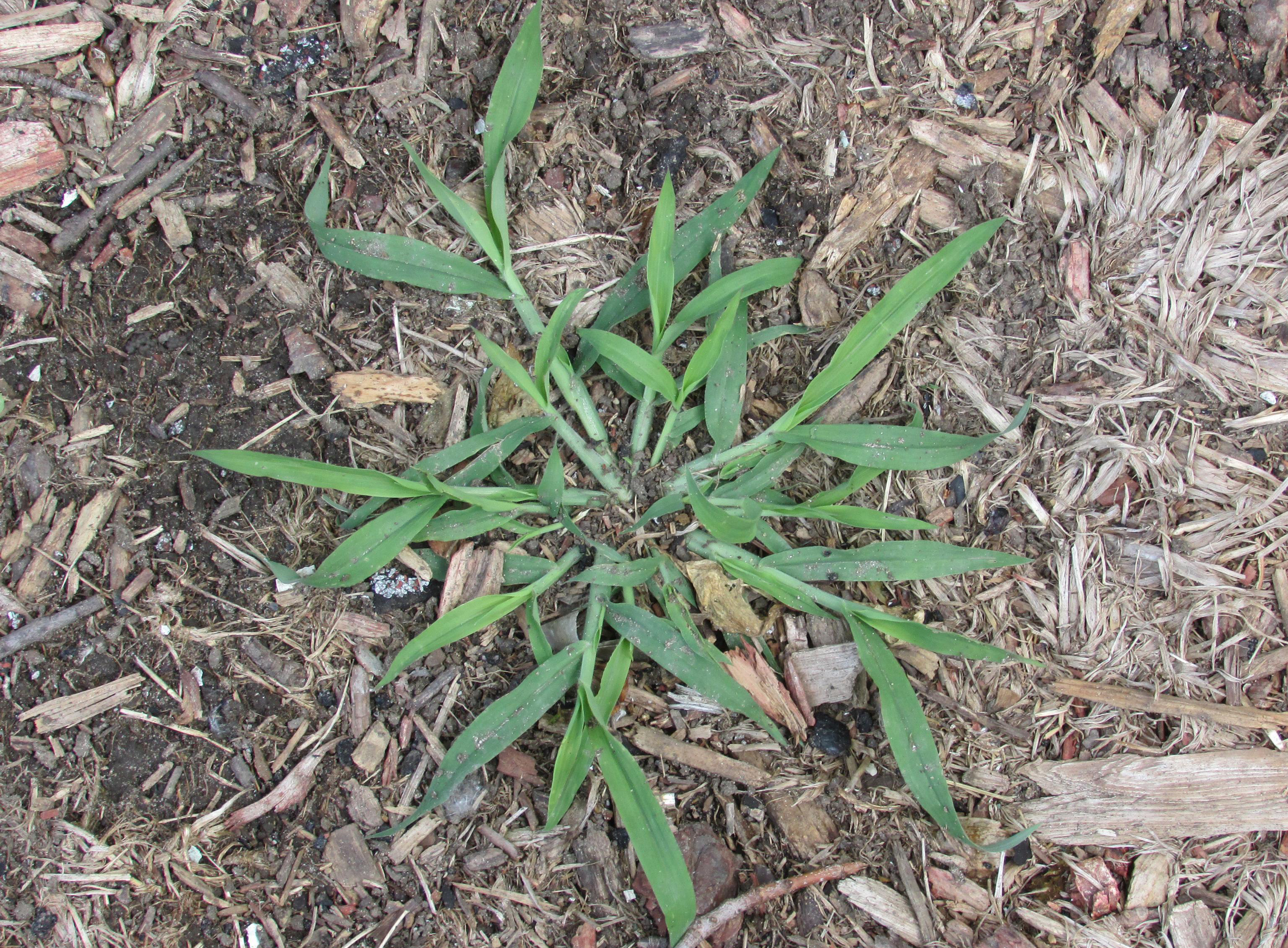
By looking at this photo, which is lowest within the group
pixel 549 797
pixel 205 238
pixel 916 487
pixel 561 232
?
pixel 549 797

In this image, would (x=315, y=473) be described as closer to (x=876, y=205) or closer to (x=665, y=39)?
(x=665, y=39)

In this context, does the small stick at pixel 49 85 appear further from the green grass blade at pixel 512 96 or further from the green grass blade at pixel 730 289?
the green grass blade at pixel 730 289

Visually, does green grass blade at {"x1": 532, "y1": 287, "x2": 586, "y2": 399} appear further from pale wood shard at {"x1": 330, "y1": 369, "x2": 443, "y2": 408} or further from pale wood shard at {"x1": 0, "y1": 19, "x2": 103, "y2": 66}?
pale wood shard at {"x1": 0, "y1": 19, "x2": 103, "y2": 66}

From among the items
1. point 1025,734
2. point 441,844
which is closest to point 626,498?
point 441,844

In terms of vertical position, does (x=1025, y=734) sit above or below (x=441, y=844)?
above

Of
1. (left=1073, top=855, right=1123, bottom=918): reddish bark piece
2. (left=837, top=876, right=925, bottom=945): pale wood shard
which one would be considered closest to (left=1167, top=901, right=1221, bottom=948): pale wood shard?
(left=1073, top=855, right=1123, bottom=918): reddish bark piece

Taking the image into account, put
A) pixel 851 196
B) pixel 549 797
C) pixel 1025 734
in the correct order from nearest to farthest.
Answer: pixel 549 797 < pixel 1025 734 < pixel 851 196

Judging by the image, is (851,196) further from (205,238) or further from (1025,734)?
(205,238)
